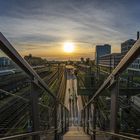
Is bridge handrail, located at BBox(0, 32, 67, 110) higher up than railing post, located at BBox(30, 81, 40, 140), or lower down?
higher up

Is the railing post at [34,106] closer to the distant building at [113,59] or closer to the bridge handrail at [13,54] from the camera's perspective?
the bridge handrail at [13,54]

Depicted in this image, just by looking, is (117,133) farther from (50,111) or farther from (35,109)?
(50,111)

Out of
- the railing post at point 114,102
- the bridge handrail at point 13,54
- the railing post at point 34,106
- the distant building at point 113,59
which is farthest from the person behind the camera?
the distant building at point 113,59

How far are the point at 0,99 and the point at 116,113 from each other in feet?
3.24

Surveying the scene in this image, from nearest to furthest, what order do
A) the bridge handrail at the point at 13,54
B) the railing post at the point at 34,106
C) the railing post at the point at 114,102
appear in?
1. the bridge handrail at the point at 13,54
2. the railing post at the point at 114,102
3. the railing post at the point at 34,106

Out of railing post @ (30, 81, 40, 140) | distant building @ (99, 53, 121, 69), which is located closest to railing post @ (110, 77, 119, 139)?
railing post @ (30, 81, 40, 140)

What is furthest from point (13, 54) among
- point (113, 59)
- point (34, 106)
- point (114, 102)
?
point (113, 59)

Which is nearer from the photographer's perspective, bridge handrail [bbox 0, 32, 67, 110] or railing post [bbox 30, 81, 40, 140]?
bridge handrail [bbox 0, 32, 67, 110]

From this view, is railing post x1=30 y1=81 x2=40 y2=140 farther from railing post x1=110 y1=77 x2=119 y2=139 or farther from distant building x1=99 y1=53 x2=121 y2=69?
distant building x1=99 y1=53 x2=121 y2=69

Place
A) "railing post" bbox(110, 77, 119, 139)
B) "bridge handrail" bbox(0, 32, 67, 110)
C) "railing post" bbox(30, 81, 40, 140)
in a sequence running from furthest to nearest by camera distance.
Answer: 1. "railing post" bbox(30, 81, 40, 140)
2. "railing post" bbox(110, 77, 119, 139)
3. "bridge handrail" bbox(0, 32, 67, 110)

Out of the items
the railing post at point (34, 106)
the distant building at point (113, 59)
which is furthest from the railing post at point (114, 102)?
the distant building at point (113, 59)

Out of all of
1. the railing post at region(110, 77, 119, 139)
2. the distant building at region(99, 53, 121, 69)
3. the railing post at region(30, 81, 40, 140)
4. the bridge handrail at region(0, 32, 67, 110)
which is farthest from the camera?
the distant building at region(99, 53, 121, 69)

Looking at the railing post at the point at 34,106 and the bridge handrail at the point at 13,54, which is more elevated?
the bridge handrail at the point at 13,54

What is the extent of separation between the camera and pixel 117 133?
5.95 ft
